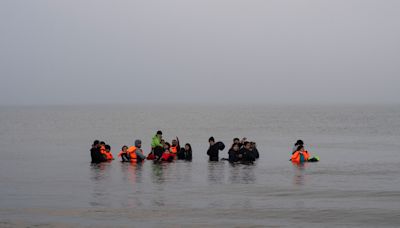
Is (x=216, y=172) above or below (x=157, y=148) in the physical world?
below

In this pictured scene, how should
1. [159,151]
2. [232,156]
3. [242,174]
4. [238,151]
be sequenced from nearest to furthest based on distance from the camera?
[242,174] < [232,156] < [238,151] < [159,151]

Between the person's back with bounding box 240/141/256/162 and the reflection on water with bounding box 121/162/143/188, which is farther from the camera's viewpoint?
the person's back with bounding box 240/141/256/162

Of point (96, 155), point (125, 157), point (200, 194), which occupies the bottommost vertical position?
point (200, 194)

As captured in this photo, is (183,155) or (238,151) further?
(183,155)

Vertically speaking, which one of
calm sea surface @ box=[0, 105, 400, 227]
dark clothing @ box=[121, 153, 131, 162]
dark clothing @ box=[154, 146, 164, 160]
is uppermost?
dark clothing @ box=[154, 146, 164, 160]

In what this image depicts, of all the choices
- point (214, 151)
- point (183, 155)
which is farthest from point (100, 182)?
point (214, 151)

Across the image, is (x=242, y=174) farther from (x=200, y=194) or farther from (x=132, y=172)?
(x=200, y=194)

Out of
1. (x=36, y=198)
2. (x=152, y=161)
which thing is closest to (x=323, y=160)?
(x=152, y=161)

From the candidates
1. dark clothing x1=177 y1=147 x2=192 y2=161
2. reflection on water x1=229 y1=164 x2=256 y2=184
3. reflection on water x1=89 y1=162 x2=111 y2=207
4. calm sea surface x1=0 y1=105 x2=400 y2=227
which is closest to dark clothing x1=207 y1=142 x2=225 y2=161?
calm sea surface x1=0 y1=105 x2=400 y2=227

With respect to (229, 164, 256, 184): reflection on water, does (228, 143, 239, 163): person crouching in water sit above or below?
above

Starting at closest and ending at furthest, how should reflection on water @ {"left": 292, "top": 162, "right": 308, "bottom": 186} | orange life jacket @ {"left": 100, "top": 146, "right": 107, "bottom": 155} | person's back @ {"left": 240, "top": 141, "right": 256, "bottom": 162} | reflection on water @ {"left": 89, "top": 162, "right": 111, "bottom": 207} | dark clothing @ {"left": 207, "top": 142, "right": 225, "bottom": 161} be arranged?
reflection on water @ {"left": 89, "top": 162, "right": 111, "bottom": 207}
reflection on water @ {"left": 292, "top": 162, "right": 308, "bottom": 186}
person's back @ {"left": 240, "top": 141, "right": 256, "bottom": 162}
orange life jacket @ {"left": 100, "top": 146, "right": 107, "bottom": 155}
dark clothing @ {"left": 207, "top": 142, "right": 225, "bottom": 161}

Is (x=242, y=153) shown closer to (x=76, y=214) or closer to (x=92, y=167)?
(x=92, y=167)

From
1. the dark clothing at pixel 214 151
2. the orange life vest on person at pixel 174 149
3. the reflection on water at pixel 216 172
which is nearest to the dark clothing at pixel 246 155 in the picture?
the reflection on water at pixel 216 172

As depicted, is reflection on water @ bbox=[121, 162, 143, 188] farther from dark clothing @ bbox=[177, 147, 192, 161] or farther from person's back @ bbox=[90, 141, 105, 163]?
dark clothing @ bbox=[177, 147, 192, 161]
